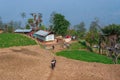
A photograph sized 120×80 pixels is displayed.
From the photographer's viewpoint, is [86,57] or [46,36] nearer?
[86,57]

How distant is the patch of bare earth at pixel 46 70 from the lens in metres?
27.5

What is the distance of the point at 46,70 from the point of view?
3000cm

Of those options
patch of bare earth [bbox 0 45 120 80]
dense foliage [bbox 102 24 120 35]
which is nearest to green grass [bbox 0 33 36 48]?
patch of bare earth [bbox 0 45 120 80]

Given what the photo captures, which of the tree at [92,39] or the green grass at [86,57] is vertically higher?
the tree at [92,39]

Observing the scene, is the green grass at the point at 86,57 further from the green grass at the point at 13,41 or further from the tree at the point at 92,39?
the tree at the point at 92,39

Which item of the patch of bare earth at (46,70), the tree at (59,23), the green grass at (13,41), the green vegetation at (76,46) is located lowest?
the patch of bare earth at (46,70)

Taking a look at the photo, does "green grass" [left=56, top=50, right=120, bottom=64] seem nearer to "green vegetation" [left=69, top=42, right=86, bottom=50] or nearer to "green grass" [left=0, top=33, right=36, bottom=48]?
"green grass" [left=0, top=33, right=36, bottom=48]

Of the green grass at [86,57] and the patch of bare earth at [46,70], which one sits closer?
the patch of bare earth at [46,70]

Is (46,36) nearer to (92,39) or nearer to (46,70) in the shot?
(92,39)

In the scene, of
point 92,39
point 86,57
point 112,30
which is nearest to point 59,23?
point 92,39

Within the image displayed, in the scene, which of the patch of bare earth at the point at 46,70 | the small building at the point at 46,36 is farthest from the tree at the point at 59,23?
the patch of bare earth at the point at 46,70

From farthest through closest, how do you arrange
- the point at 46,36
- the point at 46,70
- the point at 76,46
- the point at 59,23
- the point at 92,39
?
the point at 59,23 < the point at 46,36 < the point at 92,39 < the point at 76,46 < the point at 46,70

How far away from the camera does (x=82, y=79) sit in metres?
27.1

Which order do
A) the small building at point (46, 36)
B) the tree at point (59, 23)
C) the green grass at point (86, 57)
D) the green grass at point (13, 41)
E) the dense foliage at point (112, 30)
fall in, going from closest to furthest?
the green grass at point (86, 57) < the green grass at point (13, 41) < the dense foliage at point (112, 30) < the small building at point (46, 36) < the tree at point (59, 23)
